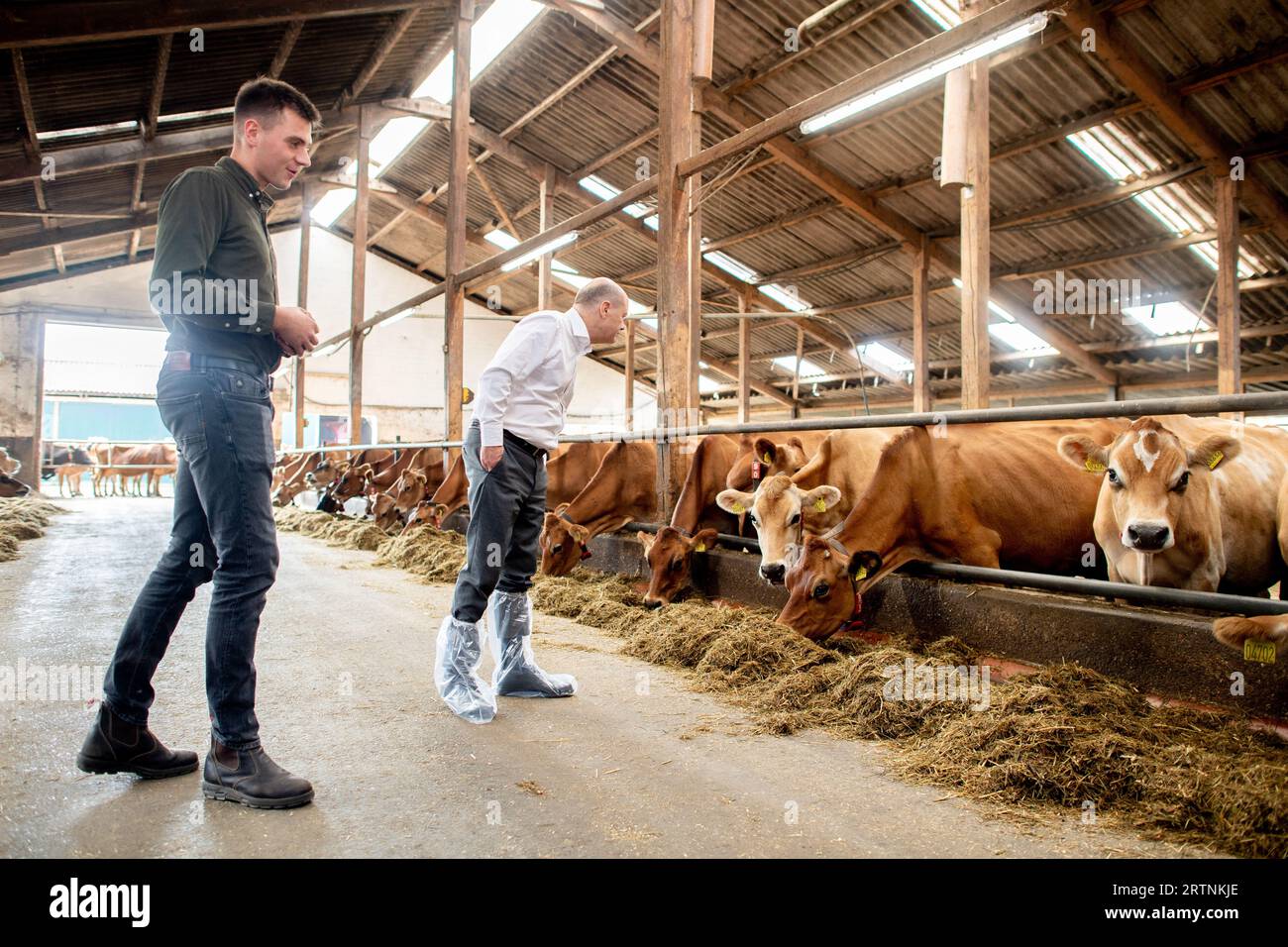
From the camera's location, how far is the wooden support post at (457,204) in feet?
31.9

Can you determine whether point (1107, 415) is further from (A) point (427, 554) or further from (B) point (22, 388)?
(B) point (22, 388)

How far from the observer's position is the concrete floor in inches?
77.6

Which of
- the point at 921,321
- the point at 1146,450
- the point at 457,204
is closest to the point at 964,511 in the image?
the point at 1146,450

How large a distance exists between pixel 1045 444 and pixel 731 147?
8.68ft

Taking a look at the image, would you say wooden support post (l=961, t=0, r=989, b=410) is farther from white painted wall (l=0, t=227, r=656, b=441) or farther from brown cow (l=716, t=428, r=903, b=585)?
white painted wall (l=0, t=227, r=656, b=441)

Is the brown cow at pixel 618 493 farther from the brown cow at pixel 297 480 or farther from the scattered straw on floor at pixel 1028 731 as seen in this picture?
the brown cow at pixel 297 480

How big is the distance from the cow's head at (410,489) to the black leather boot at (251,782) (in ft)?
25.8

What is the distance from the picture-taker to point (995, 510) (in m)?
4.46

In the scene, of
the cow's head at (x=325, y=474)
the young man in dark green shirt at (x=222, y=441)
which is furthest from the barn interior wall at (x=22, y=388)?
the young man in dark green shirt at (x=222, y=441)

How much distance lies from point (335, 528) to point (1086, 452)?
29.0ft

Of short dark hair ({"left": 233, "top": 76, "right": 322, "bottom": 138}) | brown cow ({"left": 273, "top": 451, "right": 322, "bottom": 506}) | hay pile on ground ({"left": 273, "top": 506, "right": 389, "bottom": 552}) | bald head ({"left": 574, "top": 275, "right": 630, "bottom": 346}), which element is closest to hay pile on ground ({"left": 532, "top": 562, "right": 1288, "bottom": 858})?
bald head ({"left": 574, "top": 275, "right": 630, "bottom": 346})

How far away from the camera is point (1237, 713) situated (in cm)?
276

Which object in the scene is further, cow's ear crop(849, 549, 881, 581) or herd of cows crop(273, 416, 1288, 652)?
cow's ear crop(849, 549, 881, 581)

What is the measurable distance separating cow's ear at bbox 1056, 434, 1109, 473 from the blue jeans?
316cm
